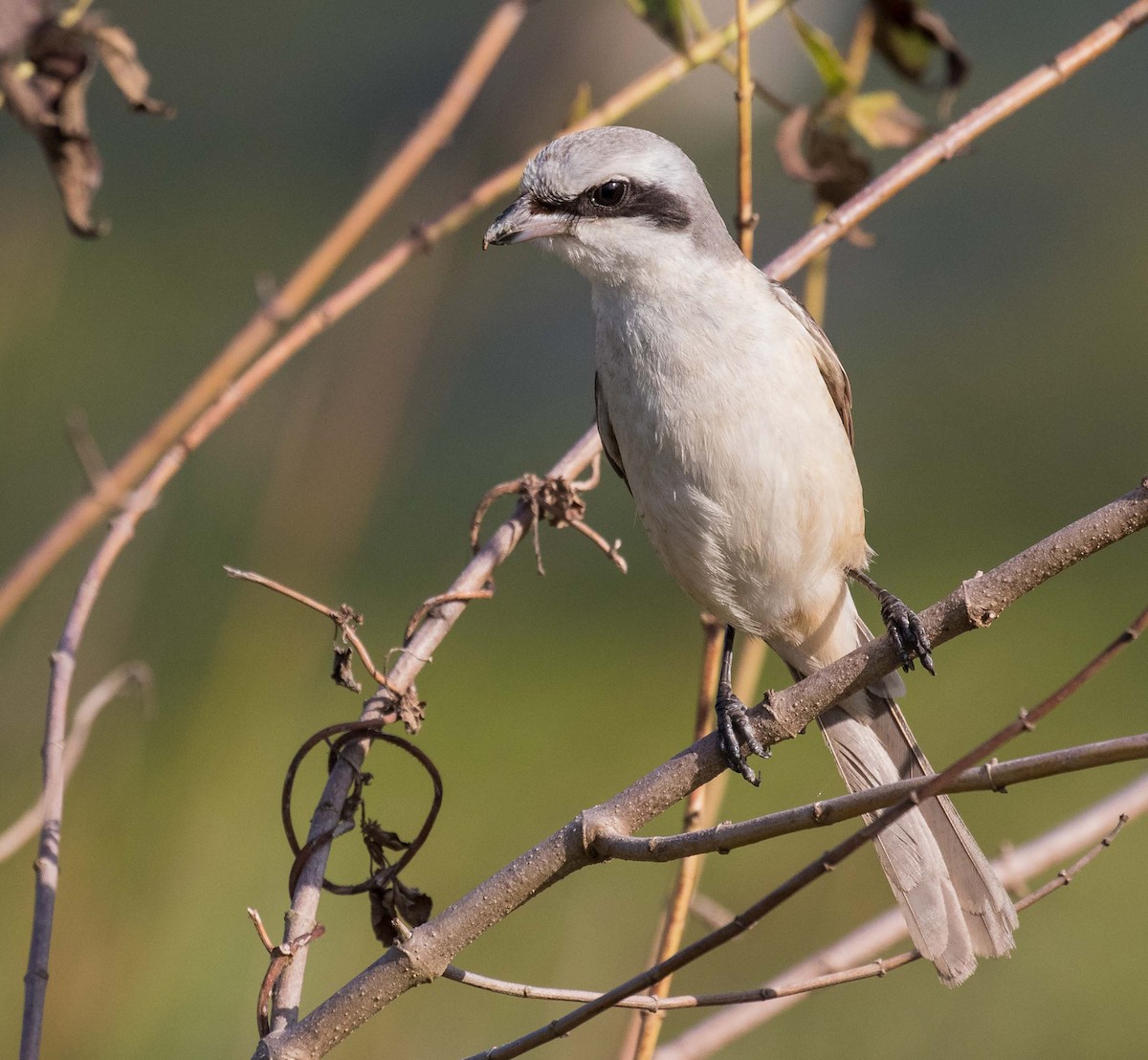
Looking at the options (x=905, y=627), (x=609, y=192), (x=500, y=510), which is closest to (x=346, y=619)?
(x=905, y=627)

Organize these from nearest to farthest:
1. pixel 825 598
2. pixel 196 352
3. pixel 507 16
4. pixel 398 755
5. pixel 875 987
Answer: pixel 507 16 → pixel 825 598 → pixel 875 987 → pixel 398 755 → pixel 196 352

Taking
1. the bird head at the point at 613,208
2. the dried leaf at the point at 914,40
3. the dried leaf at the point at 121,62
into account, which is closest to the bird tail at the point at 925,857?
the bird head at the point at 613,208

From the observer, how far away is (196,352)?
7.89 m

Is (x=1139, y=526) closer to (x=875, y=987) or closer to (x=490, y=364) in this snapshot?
(x=875, y=987)

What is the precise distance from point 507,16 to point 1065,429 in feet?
16.8

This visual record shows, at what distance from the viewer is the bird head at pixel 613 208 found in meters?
2.26

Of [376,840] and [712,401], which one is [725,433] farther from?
[376,840]

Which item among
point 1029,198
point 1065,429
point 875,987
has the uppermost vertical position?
point 1029,198

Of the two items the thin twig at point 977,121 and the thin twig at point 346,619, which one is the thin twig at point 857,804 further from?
the thin twig at point 977,121

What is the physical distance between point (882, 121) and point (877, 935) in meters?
1.32

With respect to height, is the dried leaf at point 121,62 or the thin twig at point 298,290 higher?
the dried leaf at point 121,62

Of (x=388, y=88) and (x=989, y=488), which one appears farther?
(x=388, y=88)

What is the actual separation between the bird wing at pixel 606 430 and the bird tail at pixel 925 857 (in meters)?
0.59

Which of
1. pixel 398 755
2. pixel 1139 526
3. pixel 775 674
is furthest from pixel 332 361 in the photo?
pixel 1139 526
